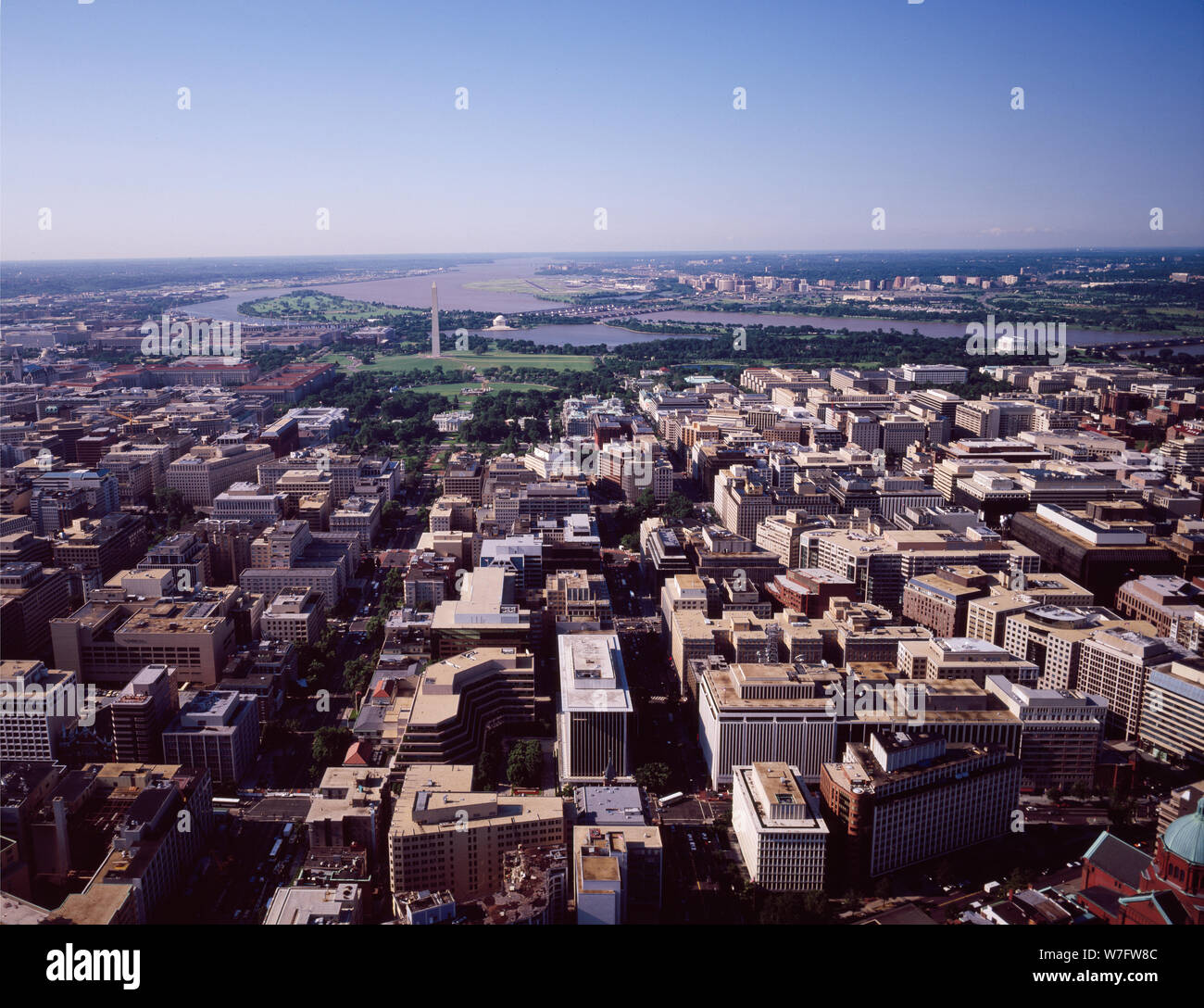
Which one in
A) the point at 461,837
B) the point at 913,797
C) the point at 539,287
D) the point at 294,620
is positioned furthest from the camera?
the point at 539,287

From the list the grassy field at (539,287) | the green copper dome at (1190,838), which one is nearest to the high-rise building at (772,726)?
the green copper dome at (1190,838)

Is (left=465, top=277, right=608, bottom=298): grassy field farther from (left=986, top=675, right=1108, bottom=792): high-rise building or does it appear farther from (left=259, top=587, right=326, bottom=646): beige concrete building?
(left=986, top=675, right=1108, bottom=792): high-rise building

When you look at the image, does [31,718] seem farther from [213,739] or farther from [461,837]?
[461,837]

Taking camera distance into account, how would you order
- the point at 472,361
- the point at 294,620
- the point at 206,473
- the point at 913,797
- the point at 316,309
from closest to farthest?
the point at 913,797
the point at 294,620
the point at 206,473
the point at 472,361
the point at 316,309

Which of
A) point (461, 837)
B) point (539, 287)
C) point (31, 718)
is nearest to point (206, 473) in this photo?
point (31, 718)

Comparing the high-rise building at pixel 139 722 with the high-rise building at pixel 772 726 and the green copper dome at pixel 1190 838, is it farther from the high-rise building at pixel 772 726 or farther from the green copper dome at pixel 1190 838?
the green copper dome at pixel 1190 838

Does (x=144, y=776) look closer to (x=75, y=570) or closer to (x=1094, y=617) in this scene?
(x=75, y=570)

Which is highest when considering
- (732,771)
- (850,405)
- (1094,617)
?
(850,405)
